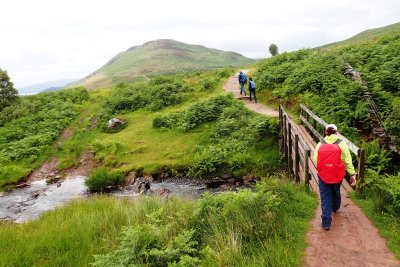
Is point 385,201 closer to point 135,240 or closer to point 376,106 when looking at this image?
point 135,240

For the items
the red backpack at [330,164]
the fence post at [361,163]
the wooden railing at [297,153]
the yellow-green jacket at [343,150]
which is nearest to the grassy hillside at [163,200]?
the wooden railing at [297,153]

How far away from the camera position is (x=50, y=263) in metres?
7.93

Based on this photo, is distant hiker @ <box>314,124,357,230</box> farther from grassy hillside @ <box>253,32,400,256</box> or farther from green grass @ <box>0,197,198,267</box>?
green grass @ <box>0,197,198,267</box>

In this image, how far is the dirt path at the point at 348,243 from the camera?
266 inches

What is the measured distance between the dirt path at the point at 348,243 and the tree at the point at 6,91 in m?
38.2

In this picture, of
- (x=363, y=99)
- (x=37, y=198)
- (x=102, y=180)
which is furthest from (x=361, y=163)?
(x=37, y=198)

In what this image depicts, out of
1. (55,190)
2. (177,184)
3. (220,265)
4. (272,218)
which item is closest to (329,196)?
(272,218)

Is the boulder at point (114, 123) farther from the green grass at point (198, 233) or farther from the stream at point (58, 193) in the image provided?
the green grass at point (198, 233)

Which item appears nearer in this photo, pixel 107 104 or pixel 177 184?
pixel 177 184

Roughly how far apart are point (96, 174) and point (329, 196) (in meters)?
15.7

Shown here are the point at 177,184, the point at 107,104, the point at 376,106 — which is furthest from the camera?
the point at 107,104

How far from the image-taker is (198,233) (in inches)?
337

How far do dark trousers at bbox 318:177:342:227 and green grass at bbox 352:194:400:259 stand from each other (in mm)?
860

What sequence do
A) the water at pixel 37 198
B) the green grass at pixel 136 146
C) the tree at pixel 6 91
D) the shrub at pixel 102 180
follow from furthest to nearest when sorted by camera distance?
1. the tree at pixel 6 91
2. the green grass at pixel 136 146
3. the shrub at pixel 102 180
4. the water at pixel 37 198
